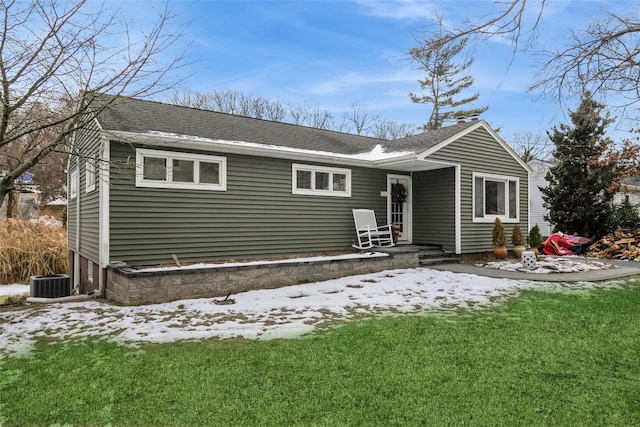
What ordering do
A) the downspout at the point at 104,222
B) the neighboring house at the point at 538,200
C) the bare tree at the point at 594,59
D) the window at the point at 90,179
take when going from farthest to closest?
the neighboring house at the point at 538,200 → the window at the point at 90,179 → the downspout at the point at 104,222 → the bare tree at the point at 594,59

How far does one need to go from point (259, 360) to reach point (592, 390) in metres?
2.64

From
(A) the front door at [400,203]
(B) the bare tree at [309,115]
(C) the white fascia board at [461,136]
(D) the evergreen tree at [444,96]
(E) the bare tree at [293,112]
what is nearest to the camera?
(C) the white fascia board at [461,136]

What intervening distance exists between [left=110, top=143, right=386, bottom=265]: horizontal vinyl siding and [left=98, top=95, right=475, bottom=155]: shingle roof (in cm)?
78

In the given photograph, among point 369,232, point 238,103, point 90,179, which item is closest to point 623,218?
point 369,232

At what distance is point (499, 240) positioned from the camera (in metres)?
10.5

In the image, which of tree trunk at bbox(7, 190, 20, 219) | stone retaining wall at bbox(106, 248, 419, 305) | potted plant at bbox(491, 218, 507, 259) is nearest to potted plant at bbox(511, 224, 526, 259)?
potted plant at bbox(491, 218, 507, 259)

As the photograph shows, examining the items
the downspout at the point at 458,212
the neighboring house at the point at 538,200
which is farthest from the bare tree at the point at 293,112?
the downspout at the point at 458,212

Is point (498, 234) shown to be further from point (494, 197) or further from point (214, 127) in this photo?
point (214, 127)

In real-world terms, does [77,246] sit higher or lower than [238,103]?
lower

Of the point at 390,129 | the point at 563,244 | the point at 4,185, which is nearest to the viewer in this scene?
the point at 4,185

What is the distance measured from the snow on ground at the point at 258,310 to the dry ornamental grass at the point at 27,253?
19.8 ft

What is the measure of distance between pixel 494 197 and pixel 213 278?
8.41m

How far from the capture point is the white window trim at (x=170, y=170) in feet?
23.5

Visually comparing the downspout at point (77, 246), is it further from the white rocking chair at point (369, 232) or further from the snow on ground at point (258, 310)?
the white rocking chair at point (369, 232)
